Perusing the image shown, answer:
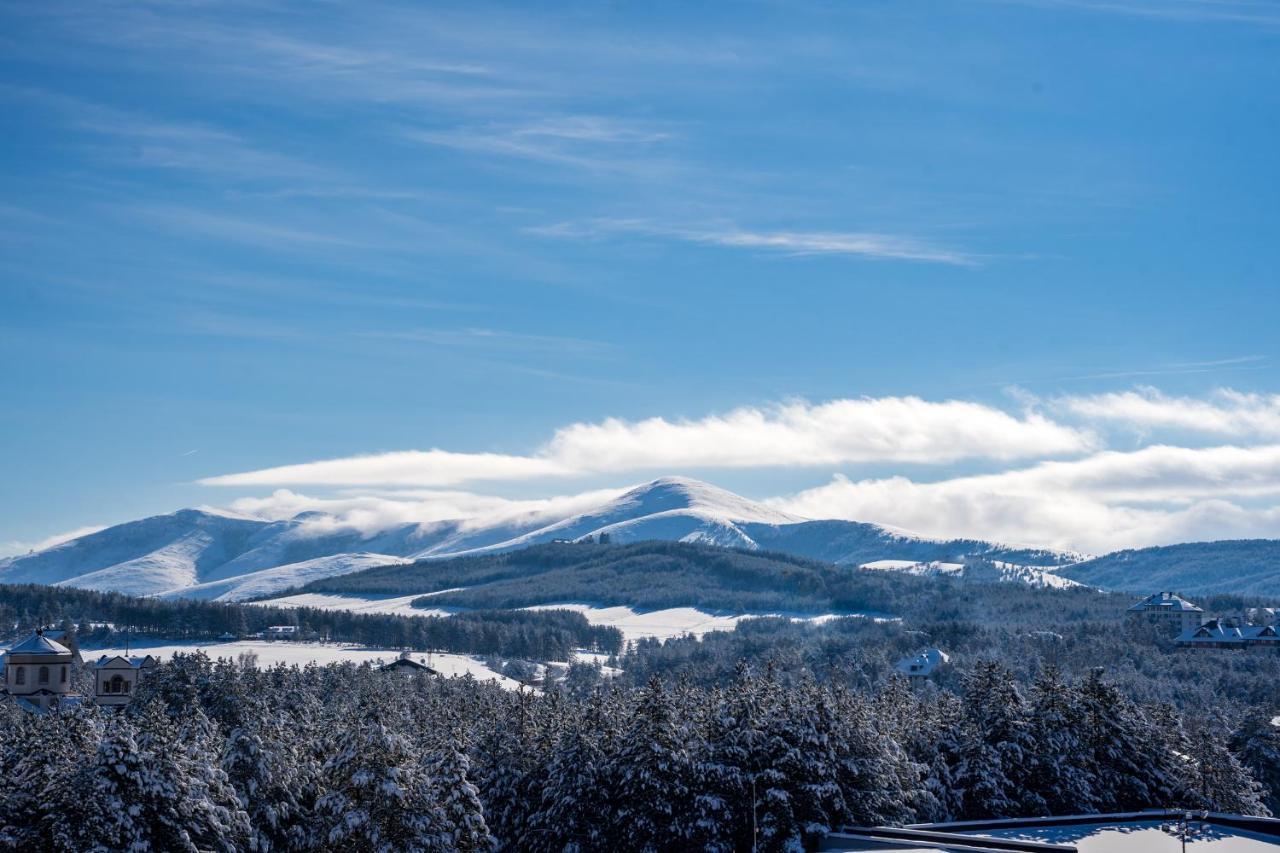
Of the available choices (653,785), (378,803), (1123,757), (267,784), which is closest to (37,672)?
(267,784)

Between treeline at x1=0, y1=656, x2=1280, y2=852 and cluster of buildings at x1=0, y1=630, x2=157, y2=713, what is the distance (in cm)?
4950

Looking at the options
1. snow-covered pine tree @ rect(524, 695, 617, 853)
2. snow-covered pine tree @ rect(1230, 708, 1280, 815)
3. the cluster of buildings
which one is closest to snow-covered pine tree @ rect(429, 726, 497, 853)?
snow-covered pine tree @ rect(524, 695, 617, 853)

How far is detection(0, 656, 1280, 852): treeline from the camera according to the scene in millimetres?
55719

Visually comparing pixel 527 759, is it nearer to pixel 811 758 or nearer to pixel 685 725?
pixel 685 725

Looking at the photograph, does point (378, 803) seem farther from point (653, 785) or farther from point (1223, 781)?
point (1223, 781)

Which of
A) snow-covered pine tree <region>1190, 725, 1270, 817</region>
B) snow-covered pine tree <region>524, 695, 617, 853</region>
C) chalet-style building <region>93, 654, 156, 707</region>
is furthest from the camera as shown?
chalet-style building <region>93, 654, 156, 707</region>

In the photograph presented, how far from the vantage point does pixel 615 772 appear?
6506cm

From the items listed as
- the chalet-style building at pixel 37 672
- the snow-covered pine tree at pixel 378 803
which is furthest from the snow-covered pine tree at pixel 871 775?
the chalet-style building at pixel 37 672

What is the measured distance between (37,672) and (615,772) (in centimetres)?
8166

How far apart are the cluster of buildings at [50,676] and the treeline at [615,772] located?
49.5 m

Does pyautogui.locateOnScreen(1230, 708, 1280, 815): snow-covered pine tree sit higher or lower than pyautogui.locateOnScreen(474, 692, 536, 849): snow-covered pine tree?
lower

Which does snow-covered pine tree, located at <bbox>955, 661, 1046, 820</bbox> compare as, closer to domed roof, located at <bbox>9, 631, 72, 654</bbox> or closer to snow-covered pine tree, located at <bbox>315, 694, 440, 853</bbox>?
snow-covered pine tree, located at <bbox>315, 694, 440, 853</bbox>

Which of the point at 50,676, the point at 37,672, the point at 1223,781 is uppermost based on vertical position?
the point at 37,672

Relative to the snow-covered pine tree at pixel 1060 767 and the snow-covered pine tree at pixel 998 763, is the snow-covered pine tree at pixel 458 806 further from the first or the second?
the snow-covered pine tree at pixel 1060 767
